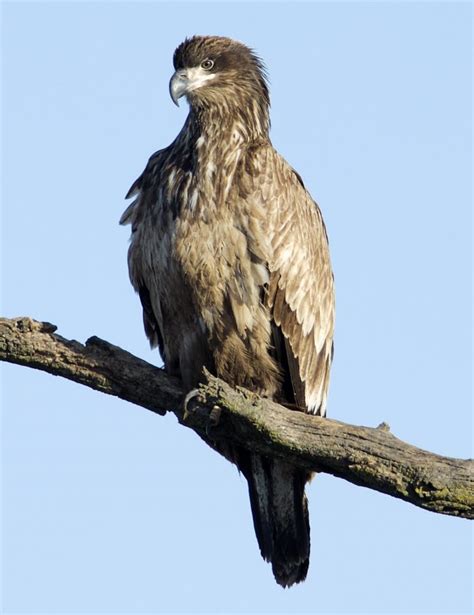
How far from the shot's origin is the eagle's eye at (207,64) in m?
7.24

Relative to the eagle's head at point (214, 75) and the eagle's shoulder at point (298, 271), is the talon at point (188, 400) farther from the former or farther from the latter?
the eagle's head at point (214, 75)

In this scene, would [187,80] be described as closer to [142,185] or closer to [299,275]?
[142,185]

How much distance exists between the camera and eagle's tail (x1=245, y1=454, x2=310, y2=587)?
6.93 meters

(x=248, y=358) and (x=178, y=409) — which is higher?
(x=248, y=358)

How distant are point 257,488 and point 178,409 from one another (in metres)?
0.95

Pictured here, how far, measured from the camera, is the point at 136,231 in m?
6.98

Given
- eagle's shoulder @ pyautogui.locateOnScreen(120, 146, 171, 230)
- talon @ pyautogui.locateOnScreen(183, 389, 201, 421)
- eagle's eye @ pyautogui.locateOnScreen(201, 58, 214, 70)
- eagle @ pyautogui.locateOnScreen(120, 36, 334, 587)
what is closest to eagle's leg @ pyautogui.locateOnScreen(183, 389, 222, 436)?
talon @ pyautogui.locateOnScreen(183, 389, 201, 421)

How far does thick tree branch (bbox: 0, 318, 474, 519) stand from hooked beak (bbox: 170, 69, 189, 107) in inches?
68.7

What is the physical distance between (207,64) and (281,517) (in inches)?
118

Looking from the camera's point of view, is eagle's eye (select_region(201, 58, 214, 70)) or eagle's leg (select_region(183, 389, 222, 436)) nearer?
eagle's leg (select_region(183, 389, 222, 436))

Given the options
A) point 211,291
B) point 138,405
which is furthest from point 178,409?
point 211,291

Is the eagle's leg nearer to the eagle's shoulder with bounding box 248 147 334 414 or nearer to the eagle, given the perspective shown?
the eagle

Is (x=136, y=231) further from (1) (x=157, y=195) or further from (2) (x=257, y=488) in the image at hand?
(2) (x=257, y=488)

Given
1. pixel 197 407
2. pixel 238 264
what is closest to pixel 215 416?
pixel 197 407
